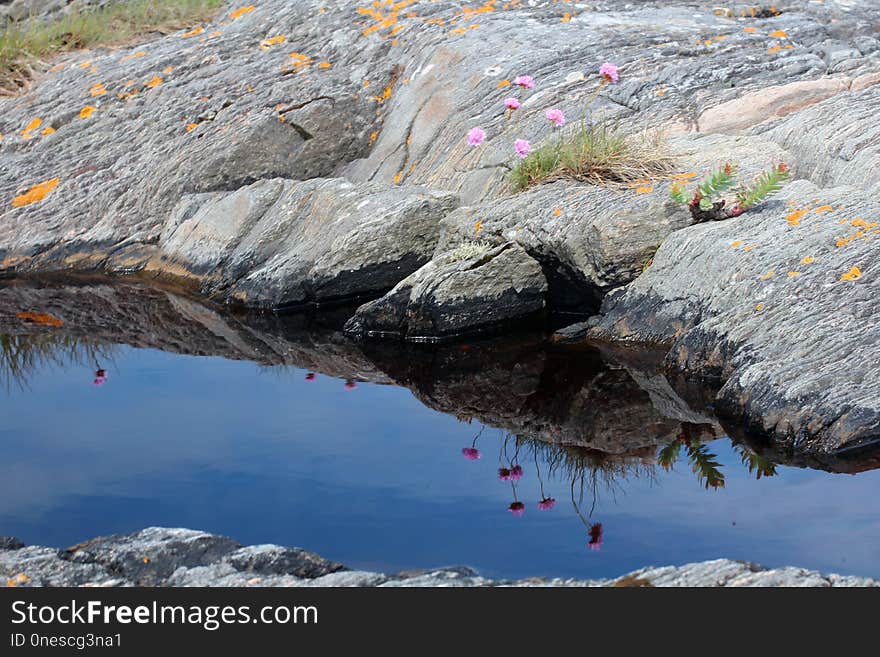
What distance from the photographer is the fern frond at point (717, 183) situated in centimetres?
817

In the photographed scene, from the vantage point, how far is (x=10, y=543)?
5.36 m

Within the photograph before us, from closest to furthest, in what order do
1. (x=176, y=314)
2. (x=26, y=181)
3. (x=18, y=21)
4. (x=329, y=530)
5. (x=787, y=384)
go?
(x=329, y=530) < (x=787, y=384) < (x=176, y=314) < (x=26, y=181) < (x=18, y=21)

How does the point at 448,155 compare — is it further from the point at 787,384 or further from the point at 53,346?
the point at 787,384

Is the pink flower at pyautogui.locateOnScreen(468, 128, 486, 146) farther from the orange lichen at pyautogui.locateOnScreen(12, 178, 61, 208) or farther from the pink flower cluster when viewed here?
the orange lichen at pyautogui.locateOnScreen(12, 178, 61, 208)

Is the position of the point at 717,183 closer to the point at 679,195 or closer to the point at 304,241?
the point at 679,195

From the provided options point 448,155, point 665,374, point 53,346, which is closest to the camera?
point 665,374

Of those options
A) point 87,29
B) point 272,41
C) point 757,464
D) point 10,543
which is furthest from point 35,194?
point 757,464

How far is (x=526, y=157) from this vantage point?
9688mm

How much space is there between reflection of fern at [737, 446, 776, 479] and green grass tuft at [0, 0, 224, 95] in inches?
417

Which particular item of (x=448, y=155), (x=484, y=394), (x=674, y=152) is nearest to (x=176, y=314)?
(x=448, y=155)

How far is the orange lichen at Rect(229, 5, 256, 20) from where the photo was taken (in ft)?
45.4

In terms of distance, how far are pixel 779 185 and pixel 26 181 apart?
7.83m

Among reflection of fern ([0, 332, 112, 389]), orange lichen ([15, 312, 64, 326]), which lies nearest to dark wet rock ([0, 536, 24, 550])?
reflection of fern ([0, 332, 112, 389])

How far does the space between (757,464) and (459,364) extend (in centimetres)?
266
